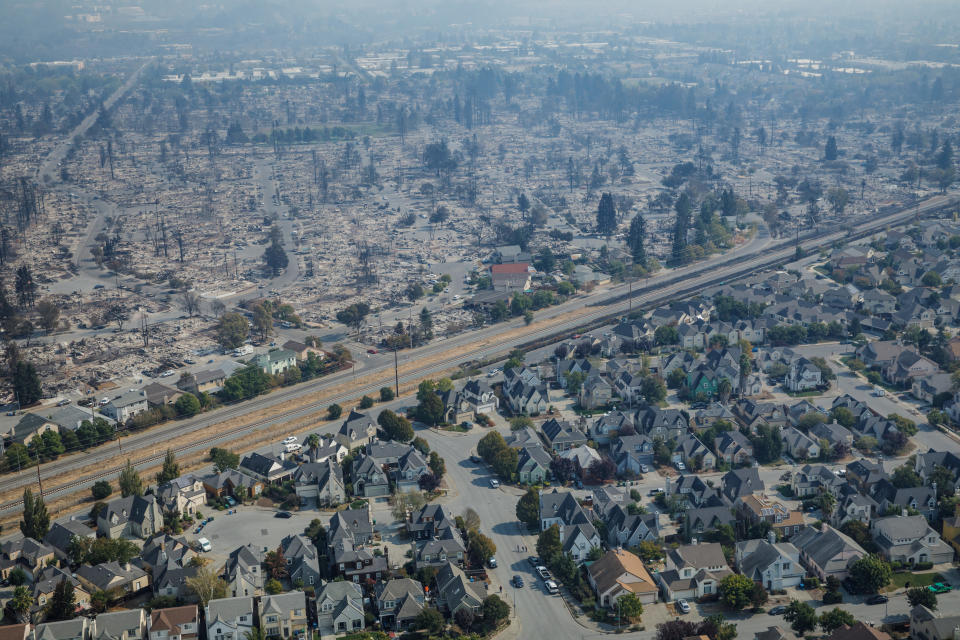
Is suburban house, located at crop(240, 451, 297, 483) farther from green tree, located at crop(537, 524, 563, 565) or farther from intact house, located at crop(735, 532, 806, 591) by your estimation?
intact house, located at crop(735, 532, 806, 591)

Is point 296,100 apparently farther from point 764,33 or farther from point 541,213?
point 764,33

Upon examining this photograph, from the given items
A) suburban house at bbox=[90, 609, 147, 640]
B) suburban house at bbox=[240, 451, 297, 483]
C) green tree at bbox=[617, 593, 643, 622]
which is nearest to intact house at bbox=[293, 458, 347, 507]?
suburban house at bbox=[240, 451, 297, 483]

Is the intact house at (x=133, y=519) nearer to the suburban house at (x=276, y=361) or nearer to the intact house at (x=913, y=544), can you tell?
the suburban house at (x=276, y=361)

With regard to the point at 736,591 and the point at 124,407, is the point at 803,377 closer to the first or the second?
the point at 736,591

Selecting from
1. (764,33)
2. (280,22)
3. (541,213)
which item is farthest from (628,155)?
(280,22)

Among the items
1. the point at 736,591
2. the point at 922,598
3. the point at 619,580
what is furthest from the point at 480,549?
the point at 922,598
